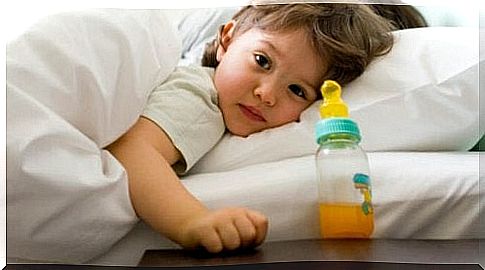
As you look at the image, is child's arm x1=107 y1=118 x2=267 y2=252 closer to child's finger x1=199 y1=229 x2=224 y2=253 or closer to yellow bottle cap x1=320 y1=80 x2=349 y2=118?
child's finger x1=199 y1=229 x2=224 y2=253

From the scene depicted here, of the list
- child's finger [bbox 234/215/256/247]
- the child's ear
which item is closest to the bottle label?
child's finger [bbox 234/215/256/247]

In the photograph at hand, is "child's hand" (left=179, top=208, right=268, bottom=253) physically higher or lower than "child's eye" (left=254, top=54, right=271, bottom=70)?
lower

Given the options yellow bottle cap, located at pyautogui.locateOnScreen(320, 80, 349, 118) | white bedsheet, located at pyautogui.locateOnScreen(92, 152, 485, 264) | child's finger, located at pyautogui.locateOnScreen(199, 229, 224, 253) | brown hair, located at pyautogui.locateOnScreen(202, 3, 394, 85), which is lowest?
child's finger, located at pyautogui.locateOnScreen(199, 229, 224, 253)

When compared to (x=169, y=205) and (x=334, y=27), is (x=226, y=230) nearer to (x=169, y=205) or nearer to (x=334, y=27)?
(x=169, y=205)

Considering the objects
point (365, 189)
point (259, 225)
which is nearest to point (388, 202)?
point (365, 189)

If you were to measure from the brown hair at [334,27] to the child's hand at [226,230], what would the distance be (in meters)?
0.23

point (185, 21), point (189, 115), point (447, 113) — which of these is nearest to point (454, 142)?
point (447, 113)

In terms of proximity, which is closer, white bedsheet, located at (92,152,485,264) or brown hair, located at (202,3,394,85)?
white bedsheet, located at (92,152,485,264)

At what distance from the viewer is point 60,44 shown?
0.67 meters

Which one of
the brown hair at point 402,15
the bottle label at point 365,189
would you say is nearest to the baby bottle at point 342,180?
the bottle label at point 365,189

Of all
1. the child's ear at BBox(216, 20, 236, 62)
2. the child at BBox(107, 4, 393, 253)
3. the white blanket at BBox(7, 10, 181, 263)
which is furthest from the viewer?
the child's ear at BBox(216, 20, 236, 62)

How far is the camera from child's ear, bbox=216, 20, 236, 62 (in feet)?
2.91

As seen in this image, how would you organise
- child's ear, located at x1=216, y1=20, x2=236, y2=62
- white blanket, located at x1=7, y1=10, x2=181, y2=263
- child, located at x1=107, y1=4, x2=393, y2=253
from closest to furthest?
white blanket, located at x1=7, y1=10, x2=181, y2=263, child, located at x1=107, y1=4, x2=393, y2=253, child's ear, located at x1=216, y1=20, x2=236, y2=62

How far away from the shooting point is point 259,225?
0.67 metres
